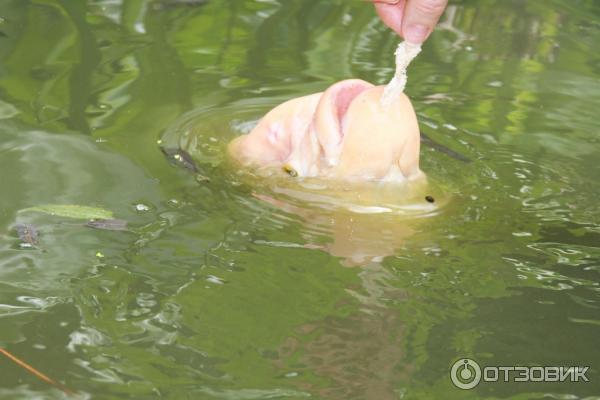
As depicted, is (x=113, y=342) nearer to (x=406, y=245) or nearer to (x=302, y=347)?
(x=302, y=347)

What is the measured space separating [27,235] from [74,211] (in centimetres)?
18

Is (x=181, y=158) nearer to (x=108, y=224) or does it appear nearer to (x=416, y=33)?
(x=108, y=224)

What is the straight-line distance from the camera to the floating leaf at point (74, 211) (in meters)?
3.07

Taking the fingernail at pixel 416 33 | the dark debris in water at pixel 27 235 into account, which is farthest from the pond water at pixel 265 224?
the fingernail at pixel 416 33

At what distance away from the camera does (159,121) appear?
12.6ft

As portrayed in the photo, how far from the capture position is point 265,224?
315cm

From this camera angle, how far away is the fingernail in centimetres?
312

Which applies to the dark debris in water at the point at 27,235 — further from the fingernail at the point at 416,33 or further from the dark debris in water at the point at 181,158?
the fingernail at the point at 416,33

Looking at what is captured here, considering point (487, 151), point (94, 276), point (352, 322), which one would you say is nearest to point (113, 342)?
point (94, 276)

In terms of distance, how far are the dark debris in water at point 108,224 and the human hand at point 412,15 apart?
0.95m

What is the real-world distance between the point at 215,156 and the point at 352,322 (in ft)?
3.64

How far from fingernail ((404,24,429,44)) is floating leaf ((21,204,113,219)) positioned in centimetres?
98

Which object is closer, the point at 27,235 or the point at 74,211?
the point at 27,235

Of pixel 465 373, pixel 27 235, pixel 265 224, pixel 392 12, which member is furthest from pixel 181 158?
pixel 465 373
